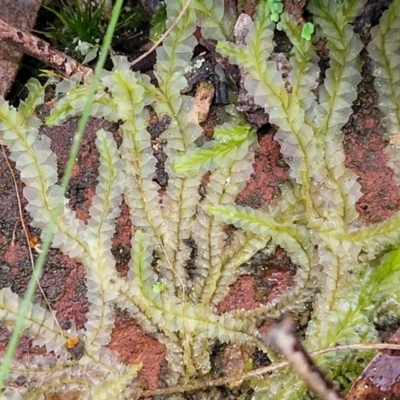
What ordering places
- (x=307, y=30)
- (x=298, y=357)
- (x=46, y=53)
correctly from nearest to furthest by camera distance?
(x=298, y=357) < (x=307, y=30) < (x=46, y=53)

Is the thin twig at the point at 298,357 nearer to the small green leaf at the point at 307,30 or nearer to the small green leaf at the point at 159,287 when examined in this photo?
the small green leaf at the point at 159,287

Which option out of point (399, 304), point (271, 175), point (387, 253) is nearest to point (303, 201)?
point (271, 175)

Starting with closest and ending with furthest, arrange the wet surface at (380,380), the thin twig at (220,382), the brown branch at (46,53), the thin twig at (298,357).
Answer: the thin twig at (298,357)
the wet surface at (380,380)
the thin twig at (220,382)
the brown branch at (46,53)

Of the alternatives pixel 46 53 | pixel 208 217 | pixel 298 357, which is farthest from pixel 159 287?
pixel 46 53

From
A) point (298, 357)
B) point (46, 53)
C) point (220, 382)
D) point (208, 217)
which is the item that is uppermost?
point (46, 53)

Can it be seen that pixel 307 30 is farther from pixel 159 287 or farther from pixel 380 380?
pixel 380 380

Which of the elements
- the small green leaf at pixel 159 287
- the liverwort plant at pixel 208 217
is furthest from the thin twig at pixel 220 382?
the small green leaf at pixel 159 287
